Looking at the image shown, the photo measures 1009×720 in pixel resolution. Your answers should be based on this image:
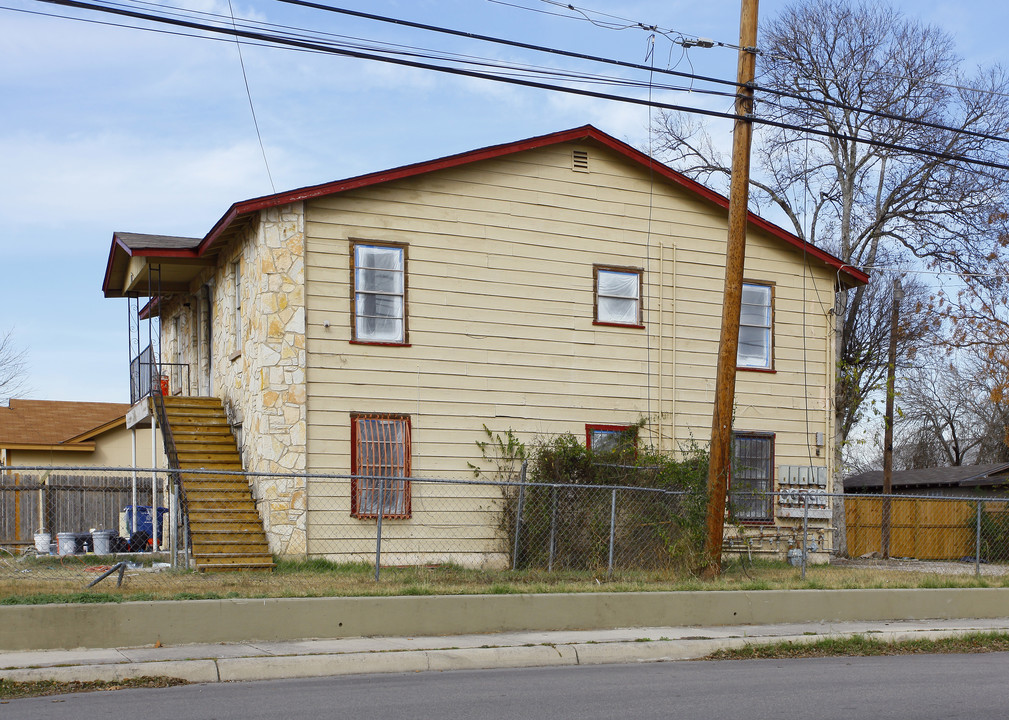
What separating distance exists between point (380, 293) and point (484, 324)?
6.49 ft

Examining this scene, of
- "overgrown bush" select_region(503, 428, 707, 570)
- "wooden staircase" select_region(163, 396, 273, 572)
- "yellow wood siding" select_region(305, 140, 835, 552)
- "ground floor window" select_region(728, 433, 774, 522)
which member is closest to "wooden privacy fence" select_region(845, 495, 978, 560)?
"ground floor window" select_region(728, 433, 774, 522)

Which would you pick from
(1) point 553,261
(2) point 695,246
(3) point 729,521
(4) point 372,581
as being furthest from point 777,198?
(4) point 372,581

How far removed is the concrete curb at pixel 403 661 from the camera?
9.47m

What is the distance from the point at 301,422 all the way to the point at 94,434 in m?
20.5

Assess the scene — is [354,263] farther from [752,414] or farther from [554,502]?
[752,414]

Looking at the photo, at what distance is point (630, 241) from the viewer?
68.1 ft

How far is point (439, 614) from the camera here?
11883 mm

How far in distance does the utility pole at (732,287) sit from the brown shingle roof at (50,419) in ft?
87.7

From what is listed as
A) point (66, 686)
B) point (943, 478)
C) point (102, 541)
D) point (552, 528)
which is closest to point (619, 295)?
point (552, 528)

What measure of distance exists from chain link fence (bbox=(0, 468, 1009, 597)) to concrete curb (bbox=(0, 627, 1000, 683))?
6.84 ft

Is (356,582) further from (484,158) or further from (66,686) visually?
(484,158)

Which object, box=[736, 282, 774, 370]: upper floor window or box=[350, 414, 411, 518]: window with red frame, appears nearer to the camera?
box=[350, 414, 411, 518]: window with red frame

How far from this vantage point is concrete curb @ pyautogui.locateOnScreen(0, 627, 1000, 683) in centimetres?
947

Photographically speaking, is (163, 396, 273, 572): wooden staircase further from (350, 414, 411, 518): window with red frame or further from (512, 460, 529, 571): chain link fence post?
(512, 460, 529, 571): chain link fence post
